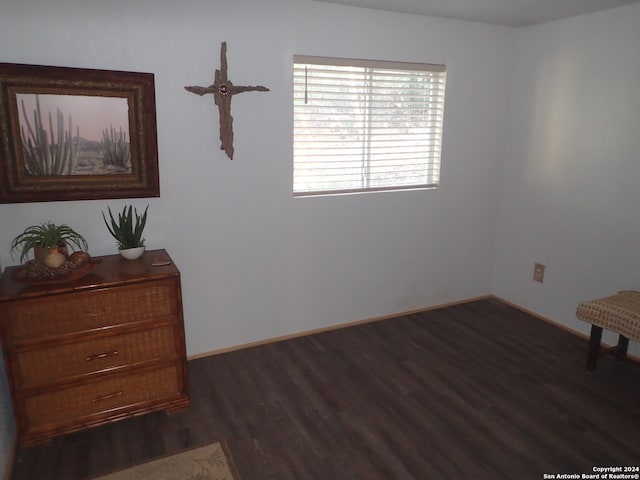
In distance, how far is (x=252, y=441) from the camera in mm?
2191

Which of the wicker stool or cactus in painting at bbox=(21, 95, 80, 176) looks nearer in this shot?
cactus in painting at bbox=(21, 95, 80, 176)

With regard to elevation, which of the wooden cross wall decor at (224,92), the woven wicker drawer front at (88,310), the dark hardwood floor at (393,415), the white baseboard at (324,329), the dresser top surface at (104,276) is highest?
the wooden cross wall decor at (224,92)

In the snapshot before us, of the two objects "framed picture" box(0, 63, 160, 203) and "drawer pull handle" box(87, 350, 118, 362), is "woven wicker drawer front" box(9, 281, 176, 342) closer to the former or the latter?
"drawer pull handle" box(87, 350, 118, 362)

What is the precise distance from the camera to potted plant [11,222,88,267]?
212 cm

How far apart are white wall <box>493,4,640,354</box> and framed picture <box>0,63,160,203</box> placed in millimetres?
2816

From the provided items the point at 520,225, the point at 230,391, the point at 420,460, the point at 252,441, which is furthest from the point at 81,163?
the point at 520,225

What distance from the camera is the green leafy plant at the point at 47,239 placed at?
7.12ft

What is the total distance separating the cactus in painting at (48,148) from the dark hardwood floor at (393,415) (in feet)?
4.51

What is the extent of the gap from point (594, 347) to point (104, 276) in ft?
9.35

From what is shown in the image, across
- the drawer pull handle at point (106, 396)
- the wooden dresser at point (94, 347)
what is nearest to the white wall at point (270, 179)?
the wooden dresser at point (94, 347)

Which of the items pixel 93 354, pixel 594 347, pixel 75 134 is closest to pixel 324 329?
pixel 93 354

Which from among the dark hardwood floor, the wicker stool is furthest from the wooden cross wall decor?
the wicker stool

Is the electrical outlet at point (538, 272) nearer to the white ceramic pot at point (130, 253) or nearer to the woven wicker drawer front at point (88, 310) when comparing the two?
the woven wicker drawer front at point (88, 310)

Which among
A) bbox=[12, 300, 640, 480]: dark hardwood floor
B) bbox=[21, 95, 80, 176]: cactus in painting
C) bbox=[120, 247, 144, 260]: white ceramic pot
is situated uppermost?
bbox=[21, 95, 80, 176]: cactus in painting
